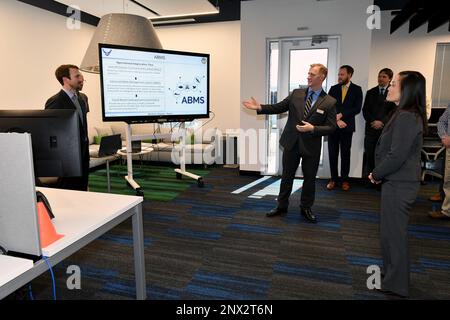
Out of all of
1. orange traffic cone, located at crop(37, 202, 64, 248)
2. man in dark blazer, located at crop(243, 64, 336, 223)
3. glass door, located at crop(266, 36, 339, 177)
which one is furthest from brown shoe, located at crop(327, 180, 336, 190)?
orange traffic cone, located at crop(37, 202, 64, 248)

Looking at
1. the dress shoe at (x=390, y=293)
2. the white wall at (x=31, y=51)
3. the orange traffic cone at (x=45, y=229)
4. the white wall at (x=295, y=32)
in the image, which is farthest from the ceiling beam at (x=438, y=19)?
the white wall at (x=31, y=51)

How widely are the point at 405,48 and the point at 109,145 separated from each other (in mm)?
5755

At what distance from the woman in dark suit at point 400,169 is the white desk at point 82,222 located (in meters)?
1.61

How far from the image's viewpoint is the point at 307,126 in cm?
299

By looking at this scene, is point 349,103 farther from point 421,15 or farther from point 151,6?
point 151,6

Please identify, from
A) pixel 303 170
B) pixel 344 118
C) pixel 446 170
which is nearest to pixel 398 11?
pixel 344 118

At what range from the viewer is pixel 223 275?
2414 mm

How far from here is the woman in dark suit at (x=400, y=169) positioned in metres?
1.91

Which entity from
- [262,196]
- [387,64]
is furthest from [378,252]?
[387,64]

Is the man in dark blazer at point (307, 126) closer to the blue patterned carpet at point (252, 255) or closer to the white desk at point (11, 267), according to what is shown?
the blue patterned carpet at point (252, 255)

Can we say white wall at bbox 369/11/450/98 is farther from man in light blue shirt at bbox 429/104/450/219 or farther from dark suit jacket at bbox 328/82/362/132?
man in light blue shirt at bbox 429/104/450/219

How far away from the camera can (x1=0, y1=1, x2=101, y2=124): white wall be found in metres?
4.77

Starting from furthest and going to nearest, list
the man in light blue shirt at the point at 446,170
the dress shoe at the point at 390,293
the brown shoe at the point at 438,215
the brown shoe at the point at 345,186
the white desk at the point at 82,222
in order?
the brown shoe at the point at 345,186
the brown shoe at the point at 438,215
the man in light blue shirt at the point at 446,170
the dress shoe at the point at 390,293
the white desk at the point at 82,222
